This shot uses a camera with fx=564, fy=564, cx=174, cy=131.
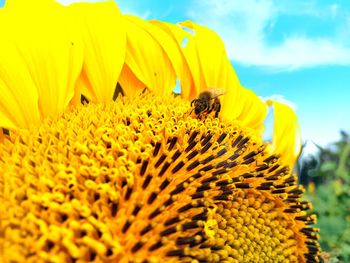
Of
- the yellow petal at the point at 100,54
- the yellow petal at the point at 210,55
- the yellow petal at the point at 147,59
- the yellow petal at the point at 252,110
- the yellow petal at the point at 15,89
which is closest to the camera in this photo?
the yellow petal at the point at 15,89

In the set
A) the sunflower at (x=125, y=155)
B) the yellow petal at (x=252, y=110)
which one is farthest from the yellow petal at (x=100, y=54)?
the yellow petal at (x=252, y=110)

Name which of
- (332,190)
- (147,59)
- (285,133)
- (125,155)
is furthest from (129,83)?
(332,190)

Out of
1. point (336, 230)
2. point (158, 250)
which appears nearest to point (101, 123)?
point (158, 250)

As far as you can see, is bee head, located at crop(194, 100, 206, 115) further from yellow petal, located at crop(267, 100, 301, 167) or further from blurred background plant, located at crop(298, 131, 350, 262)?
blurred background plant, located at crop(298, 131, 350, 262)

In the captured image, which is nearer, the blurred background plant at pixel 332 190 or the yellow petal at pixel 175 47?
the yellow petal at pixel 175 47

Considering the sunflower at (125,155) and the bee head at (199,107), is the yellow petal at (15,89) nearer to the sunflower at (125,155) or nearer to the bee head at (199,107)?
the sunflower at (125,155)

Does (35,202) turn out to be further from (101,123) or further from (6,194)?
(101,123)

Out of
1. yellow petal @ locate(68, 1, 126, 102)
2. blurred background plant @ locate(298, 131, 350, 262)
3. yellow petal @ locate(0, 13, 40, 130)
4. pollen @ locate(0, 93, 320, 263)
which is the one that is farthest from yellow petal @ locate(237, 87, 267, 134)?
blurred background plant @ locate(298, 131, 350, 262)
